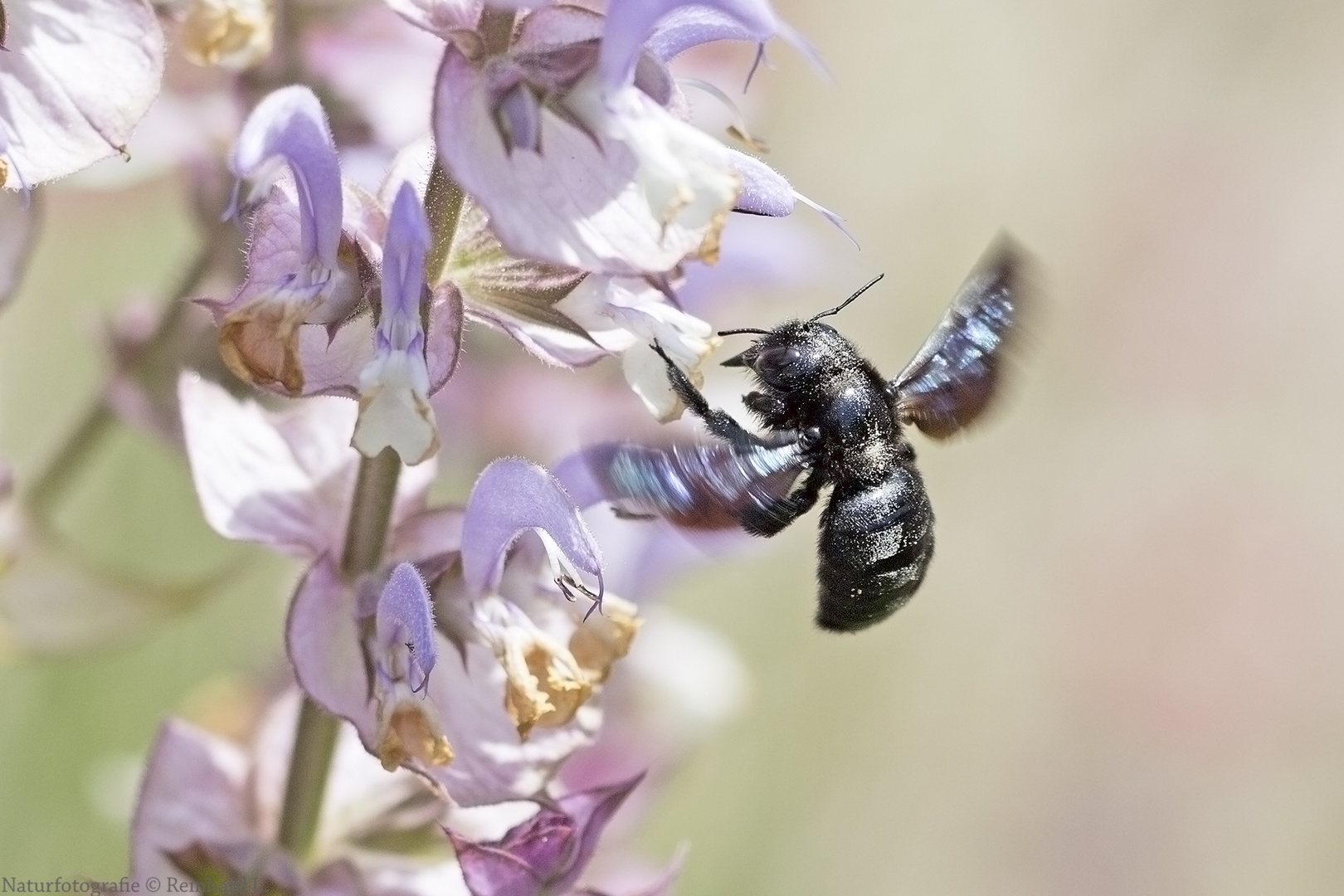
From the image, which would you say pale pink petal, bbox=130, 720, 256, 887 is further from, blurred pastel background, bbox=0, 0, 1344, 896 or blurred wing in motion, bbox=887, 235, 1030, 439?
blurred pastel background, bbox=0, 0, 1344, 896

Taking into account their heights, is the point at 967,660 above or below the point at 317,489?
below

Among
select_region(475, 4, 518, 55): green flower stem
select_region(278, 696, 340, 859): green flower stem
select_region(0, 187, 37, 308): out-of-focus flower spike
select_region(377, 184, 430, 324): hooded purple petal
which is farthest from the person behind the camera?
select_region(0, 187, 37, 308): out-of-focus flower spike

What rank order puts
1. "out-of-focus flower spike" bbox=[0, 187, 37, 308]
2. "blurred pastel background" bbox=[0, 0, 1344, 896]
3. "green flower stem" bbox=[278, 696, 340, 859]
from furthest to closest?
"blurred pastel background" bbox=[0, 0, 1344, 896] → "out-of-focus flower spike" bbox=[0, 187, 37, 308] → "green flower stem" bbox=[278, 696, 340, 859]

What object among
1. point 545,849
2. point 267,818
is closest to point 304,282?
point 545,849

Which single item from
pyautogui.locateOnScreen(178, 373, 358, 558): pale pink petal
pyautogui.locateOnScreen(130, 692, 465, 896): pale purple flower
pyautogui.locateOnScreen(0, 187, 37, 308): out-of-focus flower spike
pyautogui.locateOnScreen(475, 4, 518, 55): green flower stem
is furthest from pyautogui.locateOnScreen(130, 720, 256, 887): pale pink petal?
pyautogui.locateOnScreen(475, 4, 518, 55): green flower stem

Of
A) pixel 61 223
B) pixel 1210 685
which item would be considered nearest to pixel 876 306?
pixel 1210 685

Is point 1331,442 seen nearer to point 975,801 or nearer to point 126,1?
point 975,801
